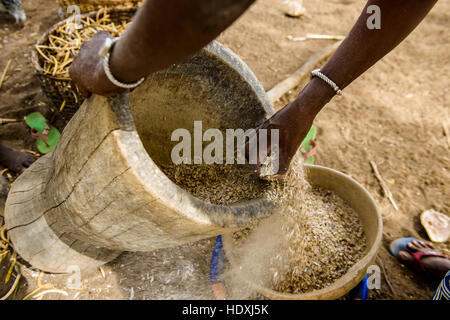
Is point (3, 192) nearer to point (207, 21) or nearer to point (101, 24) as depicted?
point (101, 24)

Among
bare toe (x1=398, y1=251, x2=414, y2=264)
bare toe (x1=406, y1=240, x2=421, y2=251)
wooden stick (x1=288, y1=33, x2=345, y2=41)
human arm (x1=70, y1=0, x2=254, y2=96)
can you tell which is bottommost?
bare toe (x1=398, y1=251, x2=414, y2=264)

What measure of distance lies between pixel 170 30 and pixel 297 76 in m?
2.79

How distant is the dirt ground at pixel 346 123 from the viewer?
2105 mm

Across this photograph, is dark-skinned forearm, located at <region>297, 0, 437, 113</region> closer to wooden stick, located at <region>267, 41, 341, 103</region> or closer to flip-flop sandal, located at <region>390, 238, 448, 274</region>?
flip-flop sandal, located at <region>390, 238, 448, 274</region>

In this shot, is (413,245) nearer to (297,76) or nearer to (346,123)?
(346,123)

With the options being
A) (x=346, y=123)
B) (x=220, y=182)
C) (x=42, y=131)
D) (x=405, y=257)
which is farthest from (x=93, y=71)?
(x=346, y=123)

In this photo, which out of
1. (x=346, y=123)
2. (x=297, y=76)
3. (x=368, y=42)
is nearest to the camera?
(x=368, y=42)

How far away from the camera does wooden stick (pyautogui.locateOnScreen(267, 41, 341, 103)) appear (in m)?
3.17

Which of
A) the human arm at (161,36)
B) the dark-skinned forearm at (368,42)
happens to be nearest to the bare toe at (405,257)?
the dark-skinned forearm at (368,42)

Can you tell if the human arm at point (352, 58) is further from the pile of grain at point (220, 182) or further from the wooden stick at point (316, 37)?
the wooden stick at point (316, 37)

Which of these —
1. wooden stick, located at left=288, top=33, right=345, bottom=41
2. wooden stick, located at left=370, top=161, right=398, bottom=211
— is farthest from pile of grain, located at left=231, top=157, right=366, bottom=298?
wooden stick, located at left=288, top=33, right=345, bottom=41

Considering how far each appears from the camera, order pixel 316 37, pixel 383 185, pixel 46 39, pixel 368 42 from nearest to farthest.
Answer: pixel 368 42 → pixel 46 39 → pixel 383 185 → pixel 316 37

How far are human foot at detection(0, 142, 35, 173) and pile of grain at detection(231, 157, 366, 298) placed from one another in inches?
64.0

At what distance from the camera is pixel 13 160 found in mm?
2412
